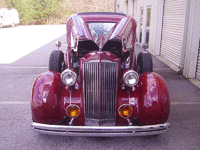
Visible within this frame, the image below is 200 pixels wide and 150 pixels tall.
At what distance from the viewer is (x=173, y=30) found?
7.46 meters

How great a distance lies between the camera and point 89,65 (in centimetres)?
269

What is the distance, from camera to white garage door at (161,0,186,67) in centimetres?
684

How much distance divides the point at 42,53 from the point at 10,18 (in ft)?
60.2

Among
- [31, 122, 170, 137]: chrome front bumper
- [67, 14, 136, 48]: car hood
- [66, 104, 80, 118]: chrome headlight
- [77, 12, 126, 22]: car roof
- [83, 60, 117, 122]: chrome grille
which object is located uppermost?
[77, 12, 126, 22]: car roof

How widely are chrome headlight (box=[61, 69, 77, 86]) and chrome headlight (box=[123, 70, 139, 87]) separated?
681 mm

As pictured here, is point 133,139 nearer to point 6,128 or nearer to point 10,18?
point 6,128

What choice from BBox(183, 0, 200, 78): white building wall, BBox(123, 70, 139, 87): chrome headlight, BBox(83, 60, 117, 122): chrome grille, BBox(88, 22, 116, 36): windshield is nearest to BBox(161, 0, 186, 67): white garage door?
BBox(183, 0, 200, 78): white building wall

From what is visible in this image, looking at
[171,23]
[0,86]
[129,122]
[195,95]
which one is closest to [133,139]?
[129,122]

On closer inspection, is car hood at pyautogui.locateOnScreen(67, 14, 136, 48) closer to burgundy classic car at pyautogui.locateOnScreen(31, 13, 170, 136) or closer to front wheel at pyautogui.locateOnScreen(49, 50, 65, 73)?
front wheel at pyautogui.locateOnScreen(49, 50, 65, 73)

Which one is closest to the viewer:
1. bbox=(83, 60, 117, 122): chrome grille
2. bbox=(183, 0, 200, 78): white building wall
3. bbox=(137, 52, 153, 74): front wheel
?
bbox=(83, 60, 117, 122): chrome grille

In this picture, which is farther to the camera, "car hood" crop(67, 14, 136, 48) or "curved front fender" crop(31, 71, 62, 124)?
"car hood" crop(67, 14, 136, 48)

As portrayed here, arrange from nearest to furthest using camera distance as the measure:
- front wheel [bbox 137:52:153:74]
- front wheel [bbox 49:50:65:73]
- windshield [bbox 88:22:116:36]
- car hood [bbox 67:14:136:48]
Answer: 1. car hood [bbox 67:14:136:48]
2. front wheel [bbox 137:52:153:74]
3. windshield [bbox 88:22:116:36]
4. front wheel [bbox 49:50:65:73]

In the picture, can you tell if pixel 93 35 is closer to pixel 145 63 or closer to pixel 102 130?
pixel 145 63

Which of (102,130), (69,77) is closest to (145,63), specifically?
(69,77)
